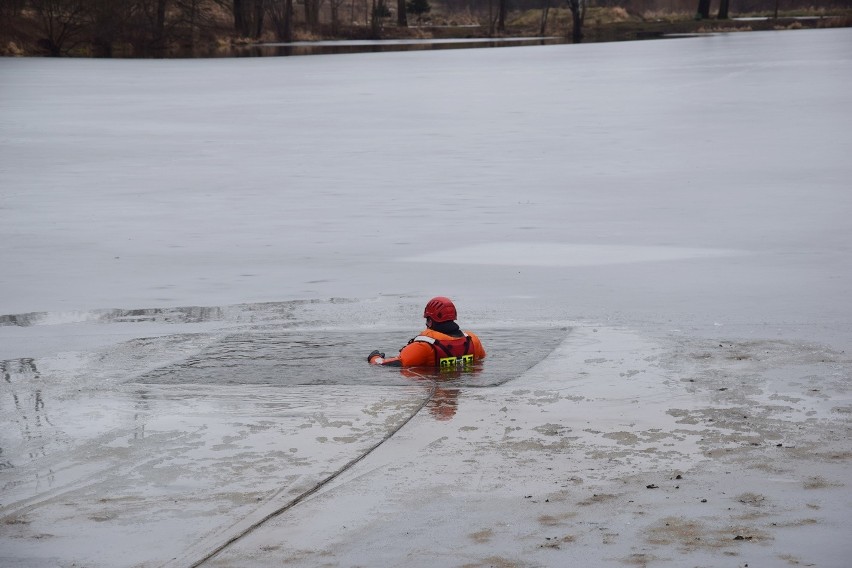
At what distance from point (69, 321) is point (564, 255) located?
431cm

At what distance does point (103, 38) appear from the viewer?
192 ft

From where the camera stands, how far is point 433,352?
8.00 meters

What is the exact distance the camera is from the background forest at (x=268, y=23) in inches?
2288

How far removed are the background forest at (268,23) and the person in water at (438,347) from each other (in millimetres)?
51057

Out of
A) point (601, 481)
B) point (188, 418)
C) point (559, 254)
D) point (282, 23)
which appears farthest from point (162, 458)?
point (282, 23)

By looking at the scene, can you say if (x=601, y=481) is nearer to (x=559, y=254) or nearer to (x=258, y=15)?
(x=559, y=254)

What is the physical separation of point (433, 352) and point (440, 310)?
24cm

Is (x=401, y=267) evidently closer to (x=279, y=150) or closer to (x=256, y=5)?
(x=279, y=150)

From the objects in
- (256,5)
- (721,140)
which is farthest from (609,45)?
(721,140)

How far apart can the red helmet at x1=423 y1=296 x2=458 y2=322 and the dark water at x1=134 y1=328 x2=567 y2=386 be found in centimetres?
33

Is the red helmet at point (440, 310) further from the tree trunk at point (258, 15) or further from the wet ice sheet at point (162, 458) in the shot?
the tree trunk at point (258, 15)

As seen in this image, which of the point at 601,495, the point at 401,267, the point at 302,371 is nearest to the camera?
the point at 601,495

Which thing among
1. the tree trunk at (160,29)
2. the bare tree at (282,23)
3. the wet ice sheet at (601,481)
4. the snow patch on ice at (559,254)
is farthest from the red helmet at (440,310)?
the bare tree at (282,23)

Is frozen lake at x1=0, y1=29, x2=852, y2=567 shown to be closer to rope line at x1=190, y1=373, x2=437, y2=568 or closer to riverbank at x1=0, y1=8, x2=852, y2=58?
rope line at x1=190, y1=373, x2=437, y2=568
